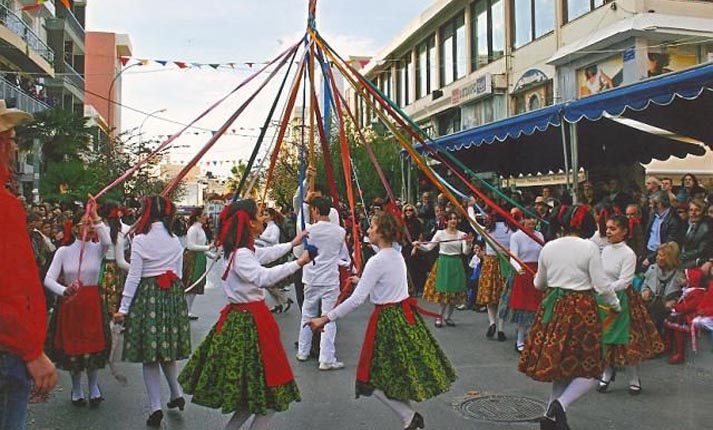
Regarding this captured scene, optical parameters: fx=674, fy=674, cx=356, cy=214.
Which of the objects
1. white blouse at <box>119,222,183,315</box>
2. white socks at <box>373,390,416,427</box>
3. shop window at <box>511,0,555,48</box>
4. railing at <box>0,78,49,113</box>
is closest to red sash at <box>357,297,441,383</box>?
white socks at <box>373,390,416,427</box>

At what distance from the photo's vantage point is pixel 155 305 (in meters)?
5.30

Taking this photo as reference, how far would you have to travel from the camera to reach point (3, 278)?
2455 millimetres

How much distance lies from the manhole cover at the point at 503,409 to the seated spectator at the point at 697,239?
3.25 meters

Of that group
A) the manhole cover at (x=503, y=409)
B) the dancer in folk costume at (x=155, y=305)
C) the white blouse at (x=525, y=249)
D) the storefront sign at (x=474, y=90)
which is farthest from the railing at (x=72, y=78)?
the manhole cover at (x=503, y=409)

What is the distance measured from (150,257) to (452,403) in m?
2.80

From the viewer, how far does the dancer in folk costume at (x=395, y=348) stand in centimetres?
459

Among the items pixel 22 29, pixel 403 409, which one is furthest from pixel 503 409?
pixel 22 29

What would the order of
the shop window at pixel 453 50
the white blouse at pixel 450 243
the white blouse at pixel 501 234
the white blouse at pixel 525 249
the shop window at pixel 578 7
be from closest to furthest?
the white blouse at pixel 525 249, the white blouse at pixel 501 234, the white blouse at pixel 450 243, the shop window at pixel 578 7, the shop window at pixel 453 50

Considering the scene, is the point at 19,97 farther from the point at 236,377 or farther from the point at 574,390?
the point at 574,390

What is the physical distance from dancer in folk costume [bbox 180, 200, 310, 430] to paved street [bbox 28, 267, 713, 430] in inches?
40.5

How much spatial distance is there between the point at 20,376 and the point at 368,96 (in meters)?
4.73

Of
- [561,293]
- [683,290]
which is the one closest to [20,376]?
[561,293]

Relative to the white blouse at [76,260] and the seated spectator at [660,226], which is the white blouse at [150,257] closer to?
the white blouse at [76,260]

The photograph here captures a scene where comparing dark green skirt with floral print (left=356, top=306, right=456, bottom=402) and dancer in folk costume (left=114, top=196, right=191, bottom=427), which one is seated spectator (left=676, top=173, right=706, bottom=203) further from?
dancer in folk costume (left=114, top=196, right=191, bottom=427)
